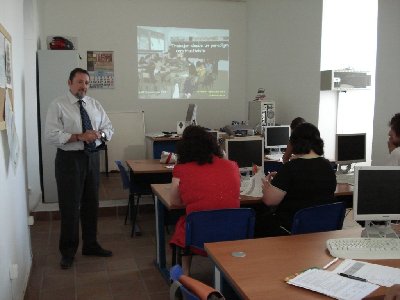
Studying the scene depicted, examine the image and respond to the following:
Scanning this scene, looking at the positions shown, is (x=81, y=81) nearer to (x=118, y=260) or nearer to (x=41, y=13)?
(x=118, y=260)

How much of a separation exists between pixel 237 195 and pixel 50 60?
353 centimetres

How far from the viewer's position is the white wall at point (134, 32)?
23.7 feet

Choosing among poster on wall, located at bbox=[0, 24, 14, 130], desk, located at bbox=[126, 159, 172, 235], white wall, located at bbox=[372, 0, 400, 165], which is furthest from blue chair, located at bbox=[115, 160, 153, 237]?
white wall, located at bbox=[372, 0, 400, 165]

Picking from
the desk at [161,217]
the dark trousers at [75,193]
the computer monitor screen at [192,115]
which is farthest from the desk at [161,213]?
the computer monitor screen at [192,115]

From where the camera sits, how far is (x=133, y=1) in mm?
7477

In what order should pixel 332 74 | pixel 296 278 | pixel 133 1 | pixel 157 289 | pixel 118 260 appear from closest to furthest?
pixel 296 278, pixel 157 289, pixel 118 260, pixel 332 74, pixel 133 1

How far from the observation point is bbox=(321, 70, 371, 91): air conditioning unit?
17.3 ft

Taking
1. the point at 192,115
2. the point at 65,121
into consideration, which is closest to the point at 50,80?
the point at 65,121

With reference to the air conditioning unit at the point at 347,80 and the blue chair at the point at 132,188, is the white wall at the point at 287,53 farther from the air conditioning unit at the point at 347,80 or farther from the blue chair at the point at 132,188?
the blue chair at the point at 132,188

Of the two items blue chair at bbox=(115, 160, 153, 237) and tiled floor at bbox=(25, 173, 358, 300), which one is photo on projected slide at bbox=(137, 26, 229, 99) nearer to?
blue chair at bbox=(115, 160, 153, 237)

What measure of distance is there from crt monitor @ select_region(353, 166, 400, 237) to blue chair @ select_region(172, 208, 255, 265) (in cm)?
70

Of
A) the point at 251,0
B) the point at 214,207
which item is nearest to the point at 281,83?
the point at 251,0

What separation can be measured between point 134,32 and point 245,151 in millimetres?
4581

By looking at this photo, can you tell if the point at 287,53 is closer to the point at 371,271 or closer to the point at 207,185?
the point at 207,185
